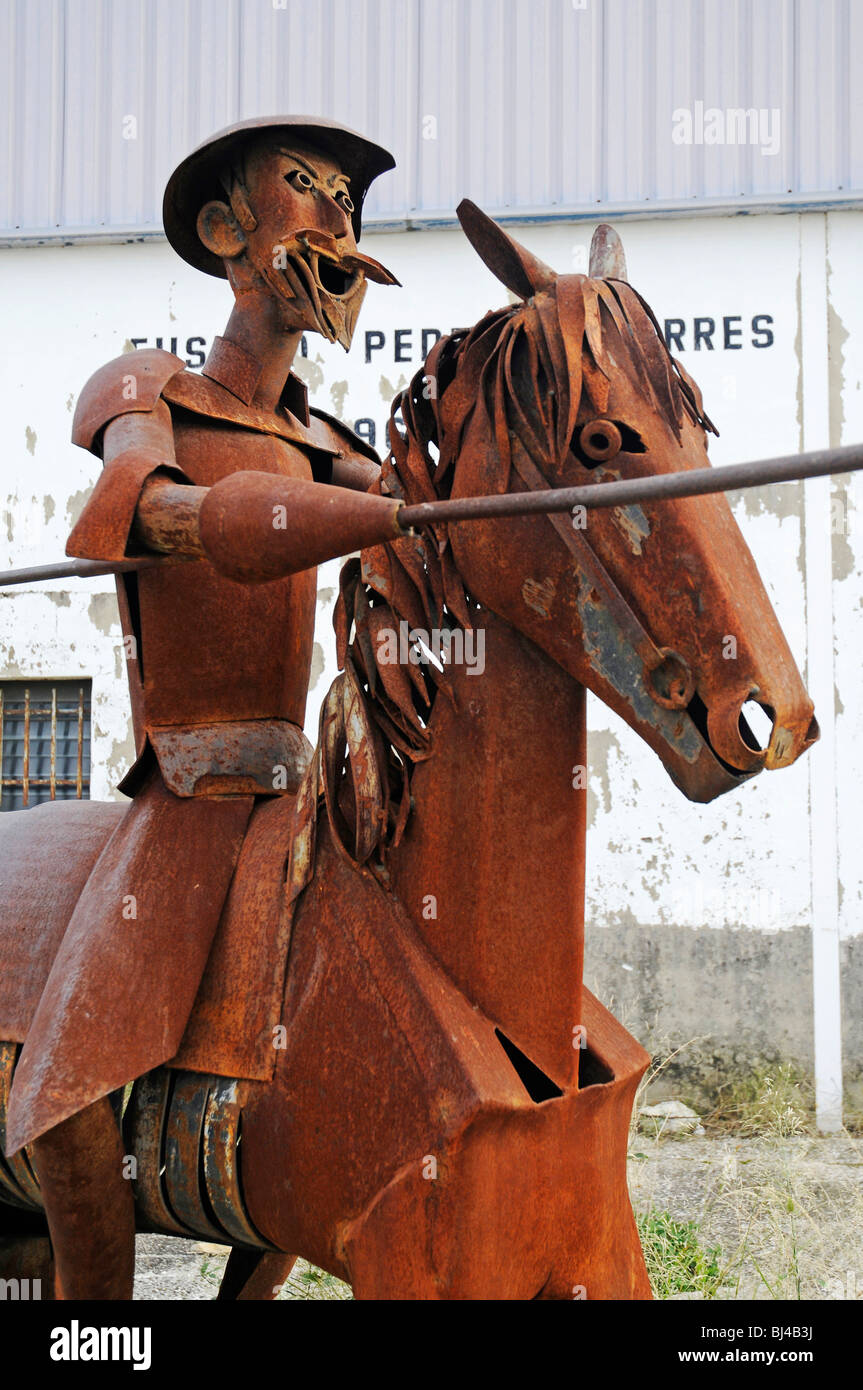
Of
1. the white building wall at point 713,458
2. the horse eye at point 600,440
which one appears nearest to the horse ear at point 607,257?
the horse eye at point 600,440

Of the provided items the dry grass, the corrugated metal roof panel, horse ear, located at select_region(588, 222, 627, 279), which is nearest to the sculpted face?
horse ear, located at select_region(588, 222, 627, 279)

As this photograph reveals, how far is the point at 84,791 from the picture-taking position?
641 centimetres

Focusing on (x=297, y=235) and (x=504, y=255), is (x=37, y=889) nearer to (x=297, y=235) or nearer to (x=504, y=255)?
(x=297, y=235)

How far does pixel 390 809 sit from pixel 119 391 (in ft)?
2.66

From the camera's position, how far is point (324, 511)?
1.58 meters

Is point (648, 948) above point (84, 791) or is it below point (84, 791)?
below

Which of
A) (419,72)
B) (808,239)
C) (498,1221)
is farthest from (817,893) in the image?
(498,1221)

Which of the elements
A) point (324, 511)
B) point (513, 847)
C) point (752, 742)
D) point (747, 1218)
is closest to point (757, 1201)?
point (747, 1218)

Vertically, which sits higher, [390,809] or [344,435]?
[344,435]

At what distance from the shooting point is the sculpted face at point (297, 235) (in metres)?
2.17

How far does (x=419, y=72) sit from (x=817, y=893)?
4.29 meters

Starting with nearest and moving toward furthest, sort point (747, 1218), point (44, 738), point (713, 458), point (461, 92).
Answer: point (747, 1218), point (713, 458), point (461, 92), point (44, 738)

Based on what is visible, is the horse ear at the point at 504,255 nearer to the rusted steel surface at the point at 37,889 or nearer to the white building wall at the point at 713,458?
the rusted steel surface at the point at 37,889
